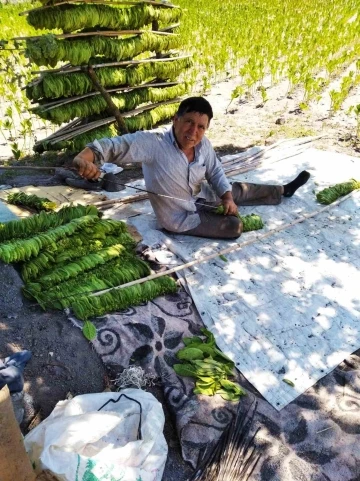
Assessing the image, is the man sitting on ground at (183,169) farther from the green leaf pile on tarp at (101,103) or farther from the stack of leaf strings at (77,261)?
the green leaf pile on tarp at (101,103)

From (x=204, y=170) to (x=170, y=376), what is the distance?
76.7 inches

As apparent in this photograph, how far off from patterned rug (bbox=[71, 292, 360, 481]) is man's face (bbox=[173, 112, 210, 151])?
4.58 ft

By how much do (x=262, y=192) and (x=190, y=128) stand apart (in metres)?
1.53

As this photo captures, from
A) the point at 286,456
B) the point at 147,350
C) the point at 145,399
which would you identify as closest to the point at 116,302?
the point at 147,350

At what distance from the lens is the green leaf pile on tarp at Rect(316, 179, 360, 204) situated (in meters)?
4.91

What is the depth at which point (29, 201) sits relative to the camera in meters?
4.12

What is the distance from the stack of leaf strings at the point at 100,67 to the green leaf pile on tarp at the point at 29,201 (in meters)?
1.68

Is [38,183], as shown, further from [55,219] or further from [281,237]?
[281,237]

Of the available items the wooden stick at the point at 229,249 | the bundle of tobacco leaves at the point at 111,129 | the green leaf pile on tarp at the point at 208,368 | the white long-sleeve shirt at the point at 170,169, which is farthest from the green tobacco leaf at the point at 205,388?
the bundle of tobacco leaves at the point at 111,129

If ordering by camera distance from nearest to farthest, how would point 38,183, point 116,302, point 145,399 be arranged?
point 145,399 → point 116,302 → point 38,183

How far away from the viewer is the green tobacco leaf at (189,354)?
295 centimetres

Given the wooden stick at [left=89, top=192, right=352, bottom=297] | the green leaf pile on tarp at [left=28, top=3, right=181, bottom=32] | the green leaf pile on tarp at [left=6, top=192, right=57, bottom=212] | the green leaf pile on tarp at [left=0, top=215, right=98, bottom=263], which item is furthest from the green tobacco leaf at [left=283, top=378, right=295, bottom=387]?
the green leaf pile on tarp at [left=28, top=3, right=181, bottom=32]

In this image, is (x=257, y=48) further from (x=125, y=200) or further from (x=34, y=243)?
(x=34, y=243)

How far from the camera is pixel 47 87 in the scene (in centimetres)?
520
